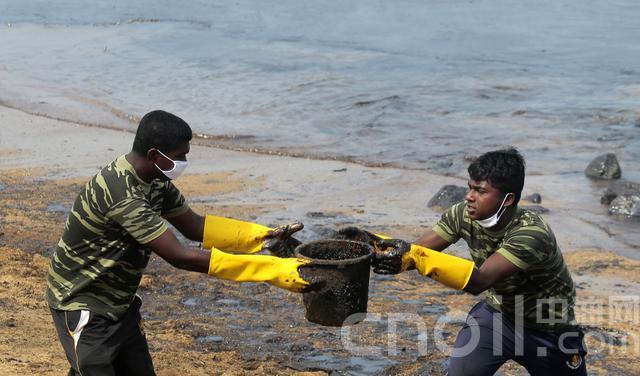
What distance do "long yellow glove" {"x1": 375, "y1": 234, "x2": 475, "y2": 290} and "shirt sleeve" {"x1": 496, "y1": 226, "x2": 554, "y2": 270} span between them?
0.69 ft

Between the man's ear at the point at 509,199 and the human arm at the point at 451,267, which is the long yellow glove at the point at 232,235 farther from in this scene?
the man's ear at the point at 509,199

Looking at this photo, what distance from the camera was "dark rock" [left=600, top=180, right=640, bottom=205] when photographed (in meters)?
11.3

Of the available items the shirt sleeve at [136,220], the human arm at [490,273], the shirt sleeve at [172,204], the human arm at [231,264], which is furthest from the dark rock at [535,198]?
the shirt sleeve at [136,220]

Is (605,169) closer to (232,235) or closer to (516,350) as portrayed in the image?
(516,350)

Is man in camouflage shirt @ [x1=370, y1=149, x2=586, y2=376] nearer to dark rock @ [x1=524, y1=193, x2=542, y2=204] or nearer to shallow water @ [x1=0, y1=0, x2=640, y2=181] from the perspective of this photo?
dark rock @ [x1=524, y1=193, x2=542, y2=204]

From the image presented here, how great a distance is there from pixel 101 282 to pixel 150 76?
51.9ft

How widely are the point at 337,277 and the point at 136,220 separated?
3.34 ft

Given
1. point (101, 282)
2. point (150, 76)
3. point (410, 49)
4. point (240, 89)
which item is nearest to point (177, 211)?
point (101, 282)

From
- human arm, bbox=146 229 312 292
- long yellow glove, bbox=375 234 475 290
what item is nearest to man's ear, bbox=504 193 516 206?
long yellow glove, bbox=375 234 475 290

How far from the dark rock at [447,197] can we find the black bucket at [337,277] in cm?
562

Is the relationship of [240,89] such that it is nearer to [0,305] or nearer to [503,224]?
[0,305]

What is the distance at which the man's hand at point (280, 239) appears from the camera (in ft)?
16.2

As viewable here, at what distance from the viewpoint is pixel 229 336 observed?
6629 millimetres

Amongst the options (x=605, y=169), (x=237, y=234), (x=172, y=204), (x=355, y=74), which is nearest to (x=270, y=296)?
(x=237, y=234)
